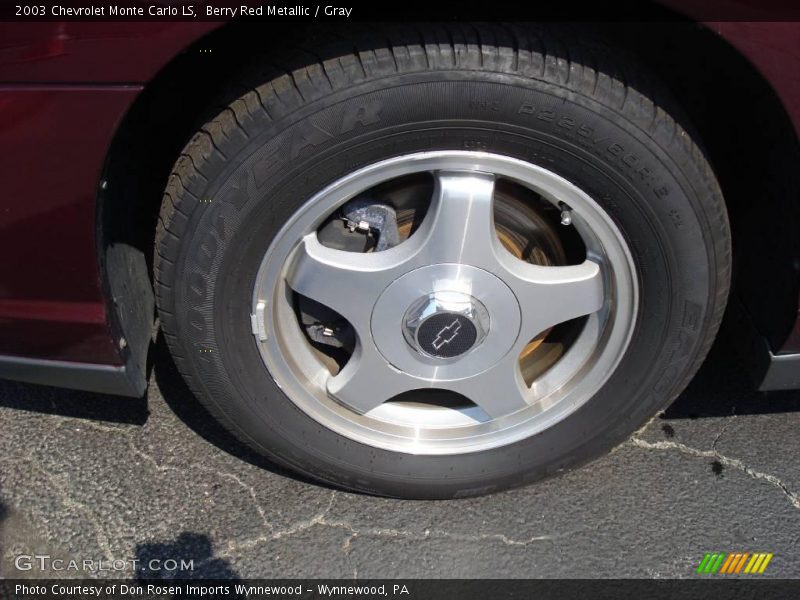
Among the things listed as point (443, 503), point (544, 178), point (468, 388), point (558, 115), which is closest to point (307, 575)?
point (443, 503)

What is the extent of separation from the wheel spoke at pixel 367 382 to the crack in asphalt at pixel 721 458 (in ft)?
2.46

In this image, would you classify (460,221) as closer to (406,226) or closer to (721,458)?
(406,226)

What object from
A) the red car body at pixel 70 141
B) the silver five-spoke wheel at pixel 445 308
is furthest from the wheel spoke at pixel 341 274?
the red car body at pixel 70 141

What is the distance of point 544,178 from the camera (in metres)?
1.55

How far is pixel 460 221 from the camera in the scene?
1.61 metres

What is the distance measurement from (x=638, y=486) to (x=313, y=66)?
4.56ft

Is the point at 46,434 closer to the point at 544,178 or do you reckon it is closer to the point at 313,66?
the point at 313,66

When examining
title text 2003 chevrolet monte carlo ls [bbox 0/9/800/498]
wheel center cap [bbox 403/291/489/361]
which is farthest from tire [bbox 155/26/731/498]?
wheel center cap [bbox 403/291/489/361]

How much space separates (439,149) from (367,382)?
0.63 meters

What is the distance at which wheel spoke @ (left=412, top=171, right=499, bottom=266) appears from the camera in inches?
62.0

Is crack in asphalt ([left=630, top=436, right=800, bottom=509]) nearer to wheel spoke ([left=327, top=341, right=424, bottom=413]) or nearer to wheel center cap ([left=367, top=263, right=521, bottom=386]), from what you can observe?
wheel center cap ([left=367, top=263, right=521, bottom=386])

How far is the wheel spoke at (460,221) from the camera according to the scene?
62.0 inches

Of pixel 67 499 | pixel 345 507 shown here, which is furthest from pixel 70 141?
pixel 345 507

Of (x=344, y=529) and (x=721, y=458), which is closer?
(x=344, y=529)
